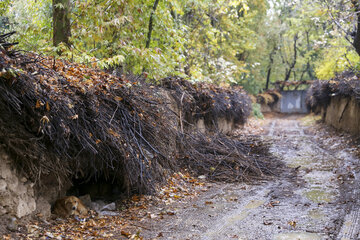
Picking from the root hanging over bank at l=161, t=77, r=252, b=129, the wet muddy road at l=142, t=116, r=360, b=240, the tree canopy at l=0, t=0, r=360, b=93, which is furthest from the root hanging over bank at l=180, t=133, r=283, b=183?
the tree canopy at l=0, t=0, r=360, b=93

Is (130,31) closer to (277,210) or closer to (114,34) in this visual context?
(114,34)

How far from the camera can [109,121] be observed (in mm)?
5012

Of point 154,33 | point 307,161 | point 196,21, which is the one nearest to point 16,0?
point 154,33

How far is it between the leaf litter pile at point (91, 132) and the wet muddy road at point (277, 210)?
0.61 meters

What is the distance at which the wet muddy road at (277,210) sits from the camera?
4414mm

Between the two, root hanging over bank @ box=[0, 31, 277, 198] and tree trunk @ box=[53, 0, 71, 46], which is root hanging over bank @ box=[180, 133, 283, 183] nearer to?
root hanging over bank @ box=[0, 31, 277, 198]

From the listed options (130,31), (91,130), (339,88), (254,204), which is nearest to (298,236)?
(254,204)

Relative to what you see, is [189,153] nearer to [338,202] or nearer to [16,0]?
[338,202]

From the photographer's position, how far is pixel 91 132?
467 cm

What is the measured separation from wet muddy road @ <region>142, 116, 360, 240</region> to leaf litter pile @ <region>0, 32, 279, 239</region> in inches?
24.0

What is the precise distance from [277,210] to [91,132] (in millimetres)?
3068

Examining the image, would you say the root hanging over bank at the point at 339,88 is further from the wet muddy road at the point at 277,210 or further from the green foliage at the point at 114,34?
the green foliage at the point at 114,34

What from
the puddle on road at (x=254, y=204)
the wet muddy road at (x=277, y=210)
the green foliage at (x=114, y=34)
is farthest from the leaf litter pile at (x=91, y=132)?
the puddle on road at (x=254, y=204)

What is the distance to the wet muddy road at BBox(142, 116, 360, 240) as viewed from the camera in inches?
174
